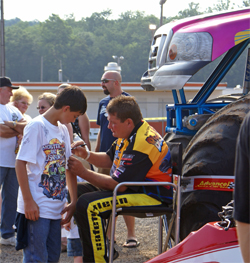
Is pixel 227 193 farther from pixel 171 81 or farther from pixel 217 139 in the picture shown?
pixel 171 81

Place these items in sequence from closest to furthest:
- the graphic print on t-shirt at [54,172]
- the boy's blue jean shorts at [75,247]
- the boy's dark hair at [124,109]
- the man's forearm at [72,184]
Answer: the graphic print on t-shirt at [54,172] < the man's forearm at [72,184] < the boy's dark hair at [124,109] < the boy's blue jean shorts at [75,247]

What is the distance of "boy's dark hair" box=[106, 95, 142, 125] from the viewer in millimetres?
3115

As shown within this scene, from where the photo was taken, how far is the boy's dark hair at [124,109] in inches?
123

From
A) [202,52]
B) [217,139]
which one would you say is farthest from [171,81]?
[217,139]

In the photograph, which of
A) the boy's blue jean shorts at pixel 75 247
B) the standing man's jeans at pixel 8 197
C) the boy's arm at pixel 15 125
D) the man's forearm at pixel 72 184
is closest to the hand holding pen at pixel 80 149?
the man's forearm at pixel 72 184

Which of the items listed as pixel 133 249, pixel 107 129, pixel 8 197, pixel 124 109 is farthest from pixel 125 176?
pixel 8 197

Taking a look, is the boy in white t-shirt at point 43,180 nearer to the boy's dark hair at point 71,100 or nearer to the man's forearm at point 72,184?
the boy's dark hair at point 71,100

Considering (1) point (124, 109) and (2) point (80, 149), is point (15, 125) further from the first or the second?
(1) point (124, 109)

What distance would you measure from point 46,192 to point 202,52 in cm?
177

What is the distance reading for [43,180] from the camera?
2.63m

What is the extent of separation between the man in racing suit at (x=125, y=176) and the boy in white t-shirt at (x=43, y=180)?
8.0 inches

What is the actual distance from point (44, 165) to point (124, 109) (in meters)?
0.81

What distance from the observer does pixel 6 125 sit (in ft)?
14.2

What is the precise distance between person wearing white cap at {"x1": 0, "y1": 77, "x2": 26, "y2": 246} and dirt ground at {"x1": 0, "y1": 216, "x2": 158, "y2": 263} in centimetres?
24
